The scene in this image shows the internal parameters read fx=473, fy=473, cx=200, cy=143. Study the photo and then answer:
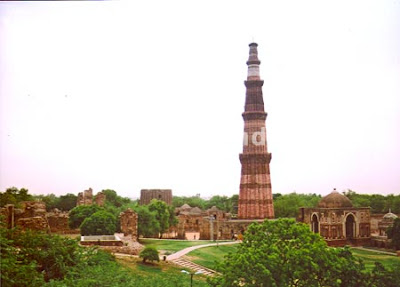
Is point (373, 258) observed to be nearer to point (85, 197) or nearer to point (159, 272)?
point (159, 272)

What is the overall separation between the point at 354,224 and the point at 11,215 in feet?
77.1

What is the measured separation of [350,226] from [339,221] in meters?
1.51

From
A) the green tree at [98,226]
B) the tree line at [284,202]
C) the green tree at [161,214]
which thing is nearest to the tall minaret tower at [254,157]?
the green tree at [161,214]

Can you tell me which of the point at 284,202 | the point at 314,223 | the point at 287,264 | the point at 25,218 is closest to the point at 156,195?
the point at 284,202

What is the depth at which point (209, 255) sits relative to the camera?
26.5 meters

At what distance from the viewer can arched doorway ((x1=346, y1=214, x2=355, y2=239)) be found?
33.6 meters

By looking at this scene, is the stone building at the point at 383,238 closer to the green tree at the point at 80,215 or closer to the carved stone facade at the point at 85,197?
the green tree at the point at 80,215

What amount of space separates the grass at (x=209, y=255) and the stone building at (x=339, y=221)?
706 centimetres

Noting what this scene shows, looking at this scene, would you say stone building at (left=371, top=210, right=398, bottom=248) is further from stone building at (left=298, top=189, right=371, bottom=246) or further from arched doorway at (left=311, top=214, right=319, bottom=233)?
arched doorway at (left=311, top=214, right=319, bottom=233)

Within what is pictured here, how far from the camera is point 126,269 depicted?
19.2 metres

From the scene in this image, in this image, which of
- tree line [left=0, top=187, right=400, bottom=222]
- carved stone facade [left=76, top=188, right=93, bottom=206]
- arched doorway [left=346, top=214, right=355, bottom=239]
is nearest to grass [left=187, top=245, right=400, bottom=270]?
arched doorway [left=346, top=214, right=355, bottom=239]

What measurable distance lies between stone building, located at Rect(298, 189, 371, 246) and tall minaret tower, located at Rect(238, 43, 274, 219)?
377 cm

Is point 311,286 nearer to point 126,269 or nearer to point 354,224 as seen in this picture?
point 126,269

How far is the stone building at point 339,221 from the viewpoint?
107 ft
